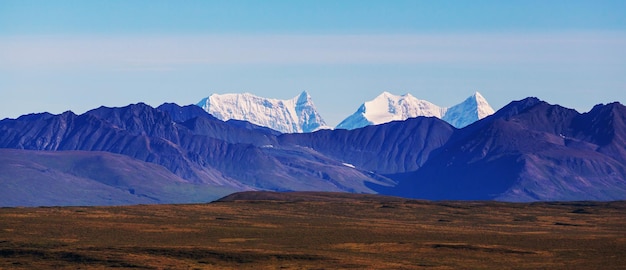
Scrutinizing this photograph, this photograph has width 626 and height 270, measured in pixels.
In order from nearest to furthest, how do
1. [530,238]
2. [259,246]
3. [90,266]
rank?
[90,266]
[259,246]
[530,238]

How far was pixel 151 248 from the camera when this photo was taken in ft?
548

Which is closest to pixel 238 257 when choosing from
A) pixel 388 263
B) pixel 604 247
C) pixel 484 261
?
pixel 388 263

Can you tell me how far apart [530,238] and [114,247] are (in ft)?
211

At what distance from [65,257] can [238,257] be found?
2062cm

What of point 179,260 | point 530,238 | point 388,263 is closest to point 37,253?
point 179,260

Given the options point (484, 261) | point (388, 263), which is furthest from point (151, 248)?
point (484, 261)

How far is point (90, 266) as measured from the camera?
151 meters

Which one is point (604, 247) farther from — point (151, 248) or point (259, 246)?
point (151, 248)

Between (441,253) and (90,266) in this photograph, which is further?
(441,253)

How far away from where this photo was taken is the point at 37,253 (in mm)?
161750

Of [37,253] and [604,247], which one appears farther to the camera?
[604,247]

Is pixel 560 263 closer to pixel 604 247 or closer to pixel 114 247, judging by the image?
pixel 604 247

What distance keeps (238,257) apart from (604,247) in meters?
52.5

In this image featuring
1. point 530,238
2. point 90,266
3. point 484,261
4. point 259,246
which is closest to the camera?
point 90,266
